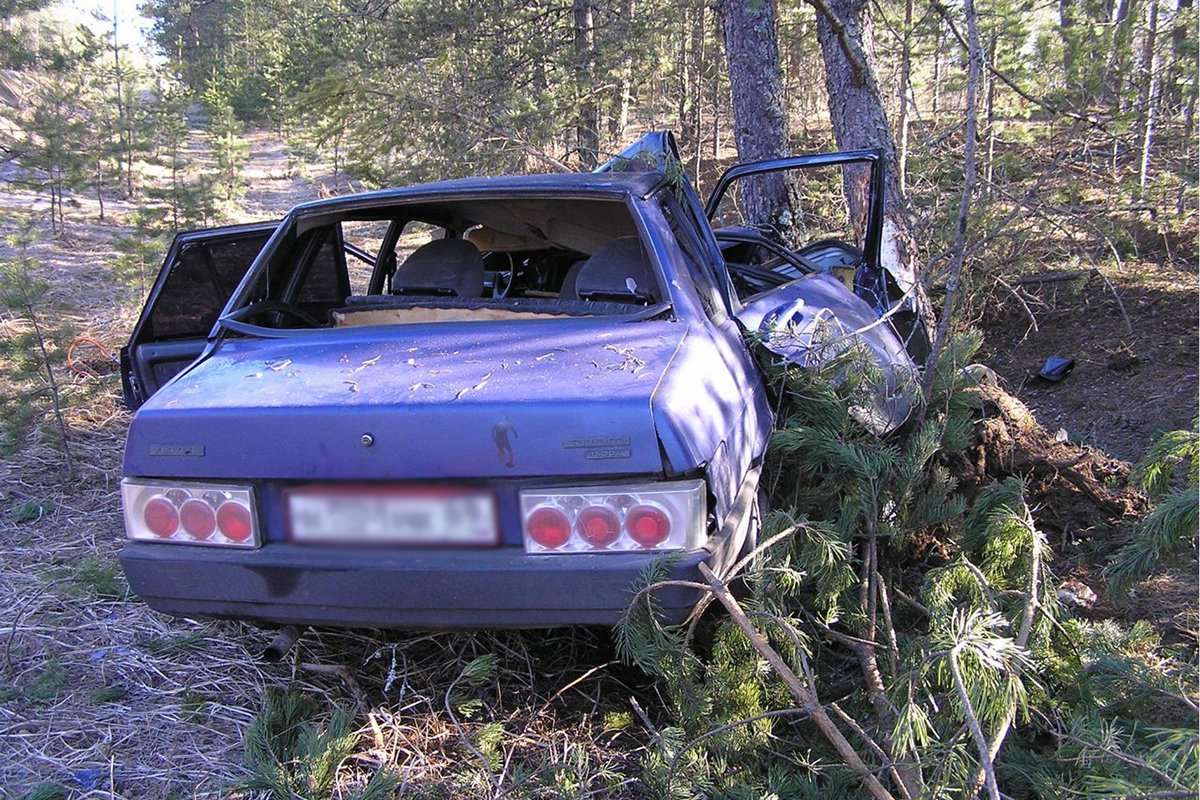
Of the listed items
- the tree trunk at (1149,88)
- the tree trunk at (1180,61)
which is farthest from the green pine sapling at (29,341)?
the tree trunk at (1180,61)

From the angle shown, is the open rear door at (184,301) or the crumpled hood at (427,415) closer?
the crumpled hood at (427,415)

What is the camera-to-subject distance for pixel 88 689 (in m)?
2.75

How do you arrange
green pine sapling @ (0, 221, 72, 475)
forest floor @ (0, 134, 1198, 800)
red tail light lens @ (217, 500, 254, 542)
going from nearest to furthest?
red tail light lens @ (217, 500, 254, 542) → forest floor @ (0, 134, 1198, 800) → green pine sapling @ (0, 221, 72, 475)

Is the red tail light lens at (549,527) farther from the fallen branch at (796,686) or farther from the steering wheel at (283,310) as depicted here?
the steering wheel at (283,310)

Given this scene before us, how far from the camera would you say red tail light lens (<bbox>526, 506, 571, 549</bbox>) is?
2014 mm

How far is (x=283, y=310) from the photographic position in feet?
11.0

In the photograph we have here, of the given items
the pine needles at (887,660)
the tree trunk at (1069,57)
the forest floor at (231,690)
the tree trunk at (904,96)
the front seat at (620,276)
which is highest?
the tree trunk at (1069,57)

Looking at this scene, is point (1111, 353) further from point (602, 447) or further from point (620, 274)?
point (602, 447)

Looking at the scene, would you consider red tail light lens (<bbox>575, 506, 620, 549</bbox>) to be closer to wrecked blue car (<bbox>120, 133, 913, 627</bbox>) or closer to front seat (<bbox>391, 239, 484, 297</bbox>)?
wrecked blue car (<bbox>120, 133, 913, 627</bbox>)

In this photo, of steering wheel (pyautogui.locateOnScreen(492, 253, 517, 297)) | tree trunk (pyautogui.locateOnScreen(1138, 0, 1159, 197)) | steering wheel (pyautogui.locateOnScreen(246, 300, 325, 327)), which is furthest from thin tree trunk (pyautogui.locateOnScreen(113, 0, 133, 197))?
tree trunk (pyautogui.locateOnScreen(1138, 0, 1159, 197))

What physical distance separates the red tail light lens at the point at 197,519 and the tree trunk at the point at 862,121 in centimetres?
420

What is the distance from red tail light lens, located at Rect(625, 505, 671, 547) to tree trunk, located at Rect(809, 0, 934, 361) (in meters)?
3.65

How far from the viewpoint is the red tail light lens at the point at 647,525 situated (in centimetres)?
199

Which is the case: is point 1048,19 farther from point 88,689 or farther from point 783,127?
point 88,689
